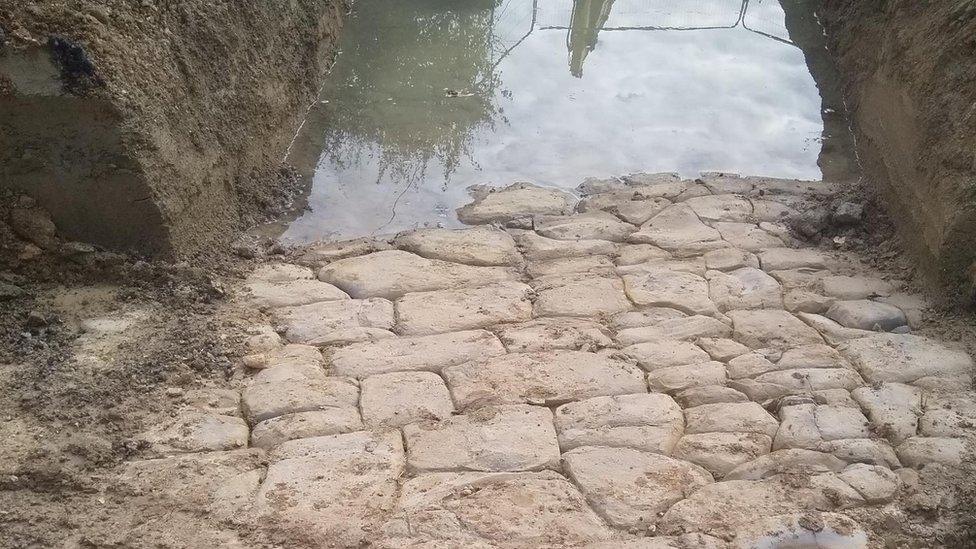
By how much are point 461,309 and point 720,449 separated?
1471 mm

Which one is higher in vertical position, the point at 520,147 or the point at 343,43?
the point at 343,43

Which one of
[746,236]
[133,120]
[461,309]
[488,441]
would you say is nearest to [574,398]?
[488,441]

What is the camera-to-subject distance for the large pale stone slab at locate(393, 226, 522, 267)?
467 cm

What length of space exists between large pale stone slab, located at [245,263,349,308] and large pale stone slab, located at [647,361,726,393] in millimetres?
1570

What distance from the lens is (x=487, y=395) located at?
3.46 meters

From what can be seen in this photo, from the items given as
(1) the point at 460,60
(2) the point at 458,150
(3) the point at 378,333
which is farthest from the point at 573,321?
(1) the point at 460,60

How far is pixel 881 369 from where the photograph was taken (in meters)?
3.58

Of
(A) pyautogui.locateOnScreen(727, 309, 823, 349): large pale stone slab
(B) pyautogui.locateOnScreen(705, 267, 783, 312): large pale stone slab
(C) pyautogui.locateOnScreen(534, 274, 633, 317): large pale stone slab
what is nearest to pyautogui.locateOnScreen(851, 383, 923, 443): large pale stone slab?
(A) pyautogui.locateOnScreen(727, 309, 823, 349): large pale stone slab

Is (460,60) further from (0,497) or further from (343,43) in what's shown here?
(0,497)

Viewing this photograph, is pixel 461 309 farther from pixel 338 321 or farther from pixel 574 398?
pixel 574 398

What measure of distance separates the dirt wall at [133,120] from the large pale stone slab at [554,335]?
166 centimetres

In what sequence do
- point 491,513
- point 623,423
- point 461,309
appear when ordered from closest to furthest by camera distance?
point 491,513 → point 623,423 → point 461,309

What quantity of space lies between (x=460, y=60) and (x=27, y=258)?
4.14 meters

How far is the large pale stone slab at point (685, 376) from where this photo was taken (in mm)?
3520
